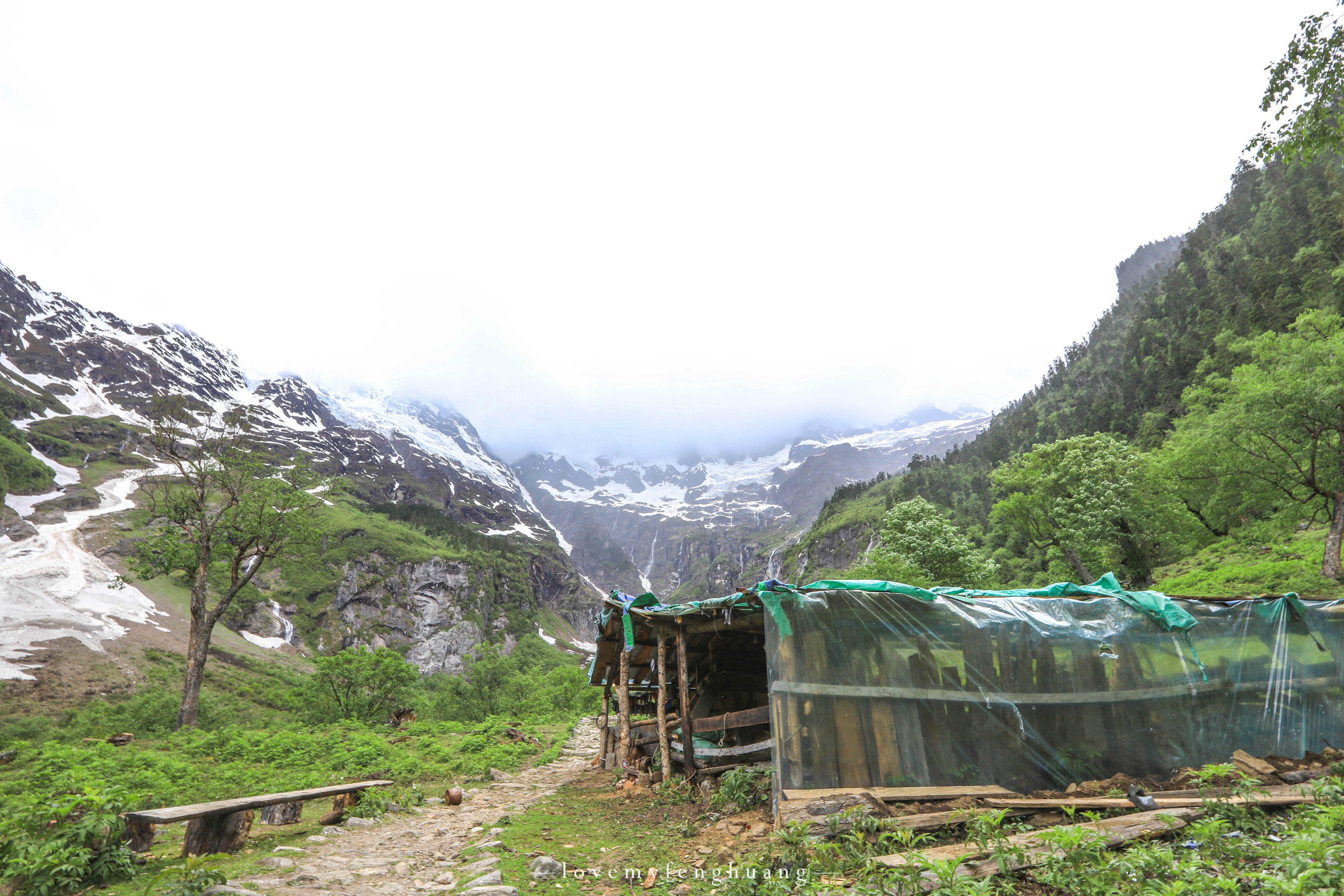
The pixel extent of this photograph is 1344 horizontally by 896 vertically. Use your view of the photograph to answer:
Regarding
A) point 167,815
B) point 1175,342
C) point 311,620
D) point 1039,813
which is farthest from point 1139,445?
point 311,620

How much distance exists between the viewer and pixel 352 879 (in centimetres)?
689

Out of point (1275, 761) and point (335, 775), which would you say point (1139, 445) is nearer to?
point (1275, 761)

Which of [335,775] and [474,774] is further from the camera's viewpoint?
[474,774]

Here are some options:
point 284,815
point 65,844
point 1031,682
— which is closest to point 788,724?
point 1031,682

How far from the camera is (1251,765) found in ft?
28.5

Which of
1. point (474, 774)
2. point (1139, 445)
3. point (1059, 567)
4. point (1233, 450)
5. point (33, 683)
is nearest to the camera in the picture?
point (474, 774)

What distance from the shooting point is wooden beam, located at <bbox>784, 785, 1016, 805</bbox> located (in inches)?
307

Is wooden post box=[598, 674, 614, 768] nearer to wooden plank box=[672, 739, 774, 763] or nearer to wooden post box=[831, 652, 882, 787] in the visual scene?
wooden plank box=[672, 739, 774, 763]

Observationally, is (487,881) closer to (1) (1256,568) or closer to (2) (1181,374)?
(1) (1256,568)

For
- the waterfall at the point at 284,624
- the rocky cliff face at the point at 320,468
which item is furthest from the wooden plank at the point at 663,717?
the waterfall at the point at 284,624

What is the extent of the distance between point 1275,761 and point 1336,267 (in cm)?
6906

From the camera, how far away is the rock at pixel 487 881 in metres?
6.55

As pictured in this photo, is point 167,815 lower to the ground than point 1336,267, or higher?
lower

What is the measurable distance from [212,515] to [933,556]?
38.9m
